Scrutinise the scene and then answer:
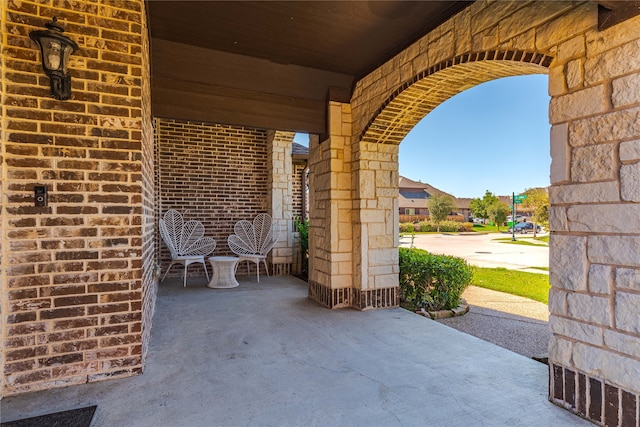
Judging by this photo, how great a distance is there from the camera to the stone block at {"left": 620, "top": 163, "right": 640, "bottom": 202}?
1.50m

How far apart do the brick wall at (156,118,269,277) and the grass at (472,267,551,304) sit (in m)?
4.52

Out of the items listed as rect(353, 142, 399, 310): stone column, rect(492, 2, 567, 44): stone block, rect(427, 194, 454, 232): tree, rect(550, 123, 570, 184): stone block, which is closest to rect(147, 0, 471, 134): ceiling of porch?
rect(492, 2, 567, 44): stone block

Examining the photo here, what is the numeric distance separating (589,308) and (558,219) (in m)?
0.49

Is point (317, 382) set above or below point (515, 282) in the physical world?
above

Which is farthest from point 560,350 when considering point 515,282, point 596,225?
point 515,282

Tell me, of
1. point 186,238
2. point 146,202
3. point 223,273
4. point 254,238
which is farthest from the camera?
point 254,238

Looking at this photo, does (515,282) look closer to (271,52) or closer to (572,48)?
(572,48)

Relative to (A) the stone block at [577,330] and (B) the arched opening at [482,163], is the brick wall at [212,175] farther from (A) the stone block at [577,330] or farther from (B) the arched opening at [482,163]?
(A) the stone block at [577,330]

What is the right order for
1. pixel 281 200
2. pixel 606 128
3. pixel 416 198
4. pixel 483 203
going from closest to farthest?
pixel 606 128
pixel 281 200
pixel 483 203
pixel 416 198

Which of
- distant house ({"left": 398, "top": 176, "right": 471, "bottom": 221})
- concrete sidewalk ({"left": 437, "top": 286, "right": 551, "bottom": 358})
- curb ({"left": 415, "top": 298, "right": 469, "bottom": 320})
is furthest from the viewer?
distant house ({"left": 398, "top": 176, "right": 471, "bottom": 221})

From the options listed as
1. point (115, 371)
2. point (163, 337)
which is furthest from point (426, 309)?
point (115, 371)

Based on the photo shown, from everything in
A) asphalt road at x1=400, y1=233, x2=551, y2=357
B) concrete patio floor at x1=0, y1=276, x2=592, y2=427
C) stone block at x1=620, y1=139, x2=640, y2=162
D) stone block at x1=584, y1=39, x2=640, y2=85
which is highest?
stone block at x1=584, y1=39, x2=640, y2=85

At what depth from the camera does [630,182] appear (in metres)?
1.52

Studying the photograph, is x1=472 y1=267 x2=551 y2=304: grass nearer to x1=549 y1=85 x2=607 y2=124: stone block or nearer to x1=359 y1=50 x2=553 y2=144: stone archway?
x1=359 y1=50 x2=553 y2=144: stone archway
